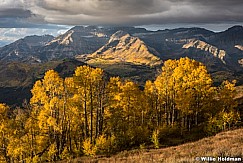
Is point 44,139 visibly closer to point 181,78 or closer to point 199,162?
point 181,78

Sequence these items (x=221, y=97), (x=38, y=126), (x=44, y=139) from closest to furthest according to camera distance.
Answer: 1. (x=38, y=126)
2. (x=44, y=139)
3. (x=221, y=97)

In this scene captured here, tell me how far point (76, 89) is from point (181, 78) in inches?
923

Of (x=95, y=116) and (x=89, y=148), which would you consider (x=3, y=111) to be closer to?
(x=95, y=116)

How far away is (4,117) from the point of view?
53281 millimetres

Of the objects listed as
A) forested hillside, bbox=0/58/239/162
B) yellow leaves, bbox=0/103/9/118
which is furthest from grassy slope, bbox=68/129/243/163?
yellow leaves, bbox=0/103/9/118

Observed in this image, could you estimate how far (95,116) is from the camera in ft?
192

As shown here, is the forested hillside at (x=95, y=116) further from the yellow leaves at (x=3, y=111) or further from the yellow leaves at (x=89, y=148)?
the yellow leaves at (x=3, y=111)

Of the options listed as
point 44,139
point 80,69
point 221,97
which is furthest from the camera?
point 221,97

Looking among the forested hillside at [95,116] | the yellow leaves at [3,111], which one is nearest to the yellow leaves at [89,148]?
the forested hillside at [95,116]

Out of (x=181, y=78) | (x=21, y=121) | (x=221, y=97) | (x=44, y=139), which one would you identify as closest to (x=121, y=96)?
(x=181, y=78)

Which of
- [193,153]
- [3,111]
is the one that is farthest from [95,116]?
[193,153]

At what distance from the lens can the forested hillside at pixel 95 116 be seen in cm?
5100

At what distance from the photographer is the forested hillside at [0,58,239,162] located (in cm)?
5100

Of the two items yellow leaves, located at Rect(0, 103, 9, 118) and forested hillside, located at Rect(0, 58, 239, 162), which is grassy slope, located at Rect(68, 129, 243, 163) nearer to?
forested hillside, located at Rect(0, 58, 239, 162)
